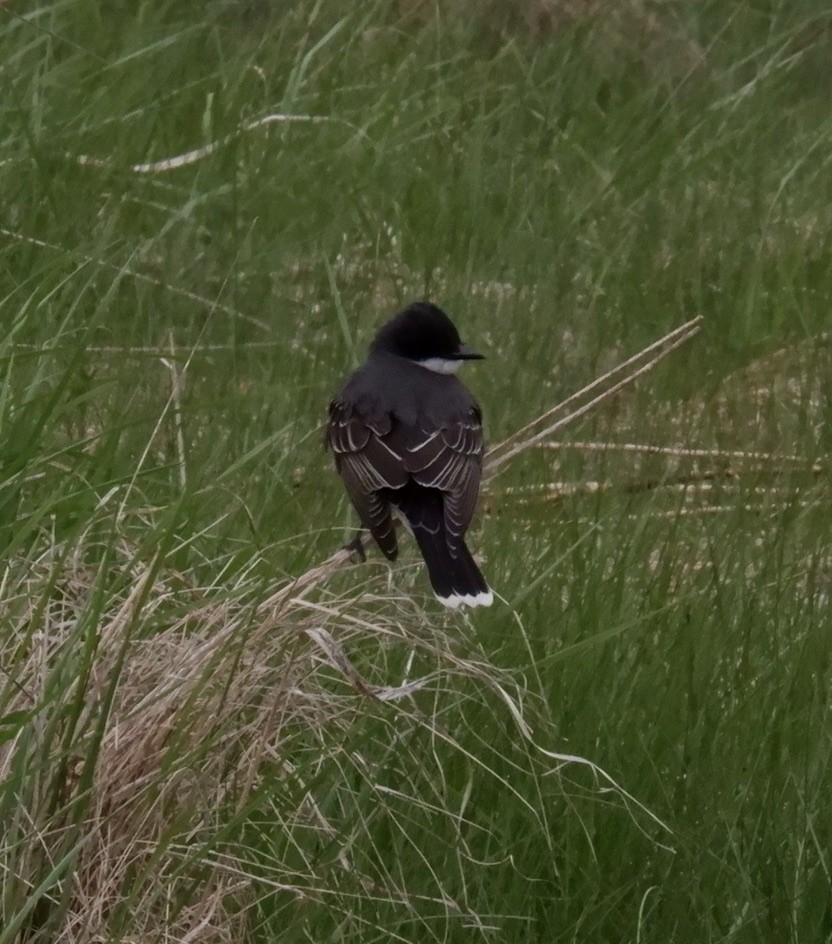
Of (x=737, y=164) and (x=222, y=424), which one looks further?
(x=737, y=164)

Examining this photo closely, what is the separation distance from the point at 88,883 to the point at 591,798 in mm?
931

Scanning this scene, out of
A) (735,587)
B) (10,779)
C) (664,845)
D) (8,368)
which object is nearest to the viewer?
(10,779)

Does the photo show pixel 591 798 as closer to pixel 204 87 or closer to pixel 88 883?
pixel 88 883

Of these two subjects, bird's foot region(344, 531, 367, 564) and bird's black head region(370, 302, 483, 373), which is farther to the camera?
bird's black head region(370, 302, 483, 373)

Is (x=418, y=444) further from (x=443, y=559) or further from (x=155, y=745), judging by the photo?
(x=155, y=745)

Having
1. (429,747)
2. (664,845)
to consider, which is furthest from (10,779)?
(664,845)

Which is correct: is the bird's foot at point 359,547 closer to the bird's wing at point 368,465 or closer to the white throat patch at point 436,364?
the bird's wing at point 368,465

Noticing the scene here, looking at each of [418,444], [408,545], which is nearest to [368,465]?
[418,444]

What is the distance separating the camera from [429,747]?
145 inches

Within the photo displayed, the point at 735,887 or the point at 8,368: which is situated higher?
the point at 8,368

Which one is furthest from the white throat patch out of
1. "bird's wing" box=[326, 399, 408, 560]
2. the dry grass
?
the dry grass

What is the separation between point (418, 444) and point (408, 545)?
34 cm

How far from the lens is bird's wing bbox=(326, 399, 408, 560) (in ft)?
14.3

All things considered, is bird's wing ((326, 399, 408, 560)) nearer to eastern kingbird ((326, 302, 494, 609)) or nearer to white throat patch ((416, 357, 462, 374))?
eastern kingbird ((326, 302, 494, 609))
